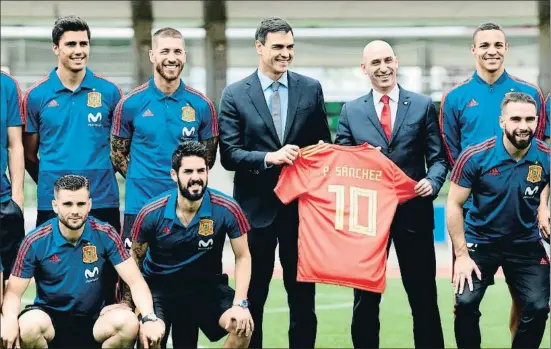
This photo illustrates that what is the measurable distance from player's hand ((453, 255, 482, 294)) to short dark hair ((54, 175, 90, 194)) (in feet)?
6.88

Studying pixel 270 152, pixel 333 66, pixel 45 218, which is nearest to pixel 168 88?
pixel 270 152

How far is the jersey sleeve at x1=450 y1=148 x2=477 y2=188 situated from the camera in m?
5.39

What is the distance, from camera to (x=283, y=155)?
5.35 meters

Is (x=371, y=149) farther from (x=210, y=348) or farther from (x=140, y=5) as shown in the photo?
(x=140, y=5)

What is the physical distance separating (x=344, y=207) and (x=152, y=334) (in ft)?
4.48

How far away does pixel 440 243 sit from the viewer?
12922mm

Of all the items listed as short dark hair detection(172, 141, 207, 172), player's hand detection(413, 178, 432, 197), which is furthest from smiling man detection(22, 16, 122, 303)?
player's hand detection(413, 178, 432, 197)

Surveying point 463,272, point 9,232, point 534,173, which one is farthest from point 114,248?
point 534,173

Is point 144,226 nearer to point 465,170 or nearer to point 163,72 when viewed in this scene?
point 163,72

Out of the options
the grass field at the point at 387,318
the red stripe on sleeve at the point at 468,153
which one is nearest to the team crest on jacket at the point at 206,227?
the red stripe on sleeve at the point at 468,153

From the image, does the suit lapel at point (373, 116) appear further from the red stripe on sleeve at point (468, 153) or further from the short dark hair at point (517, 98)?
the short dark hair at point (517, 98)

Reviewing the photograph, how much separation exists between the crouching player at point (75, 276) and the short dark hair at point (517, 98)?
222 centimetres

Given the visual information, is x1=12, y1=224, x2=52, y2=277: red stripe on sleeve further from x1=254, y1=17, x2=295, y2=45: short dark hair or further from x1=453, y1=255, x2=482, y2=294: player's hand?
x1=453, y1=255, x2=482, y2=294: player's hand

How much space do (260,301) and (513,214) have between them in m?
1.54
